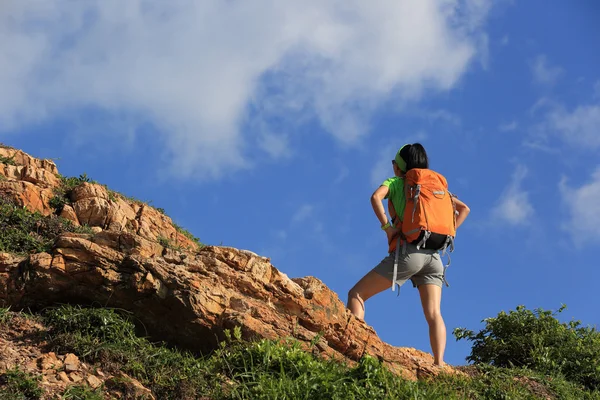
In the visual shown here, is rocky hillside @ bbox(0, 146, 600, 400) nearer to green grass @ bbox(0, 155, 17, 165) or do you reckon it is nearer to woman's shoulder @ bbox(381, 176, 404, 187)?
woman's shoulder @ bbox(381, 176, 404, 187)

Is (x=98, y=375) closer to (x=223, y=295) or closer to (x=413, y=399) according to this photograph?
(x=223, y=295)

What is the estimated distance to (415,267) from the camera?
372 inches

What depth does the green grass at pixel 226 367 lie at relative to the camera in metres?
7.10

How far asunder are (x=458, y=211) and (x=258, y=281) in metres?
3.30

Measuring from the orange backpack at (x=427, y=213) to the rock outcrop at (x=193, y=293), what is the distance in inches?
52.4

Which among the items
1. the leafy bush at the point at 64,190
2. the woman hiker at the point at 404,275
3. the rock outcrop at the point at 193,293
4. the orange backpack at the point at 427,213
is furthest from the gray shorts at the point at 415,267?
the leafy bush at the point at 64,190

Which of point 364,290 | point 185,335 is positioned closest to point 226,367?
point 185,335

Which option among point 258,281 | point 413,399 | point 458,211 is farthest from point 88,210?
point 413,399

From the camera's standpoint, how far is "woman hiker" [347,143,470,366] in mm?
9422

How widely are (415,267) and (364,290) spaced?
72 centimetres

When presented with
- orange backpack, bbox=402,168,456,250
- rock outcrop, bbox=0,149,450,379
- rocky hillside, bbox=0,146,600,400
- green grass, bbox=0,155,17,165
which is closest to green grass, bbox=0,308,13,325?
rocky hillside, bbox=0,146,600,400

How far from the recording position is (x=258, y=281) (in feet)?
29.3

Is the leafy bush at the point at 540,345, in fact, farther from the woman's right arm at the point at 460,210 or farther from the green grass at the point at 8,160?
the green grass at the point at 8,160

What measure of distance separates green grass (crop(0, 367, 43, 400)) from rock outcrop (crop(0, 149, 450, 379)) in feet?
4.64
